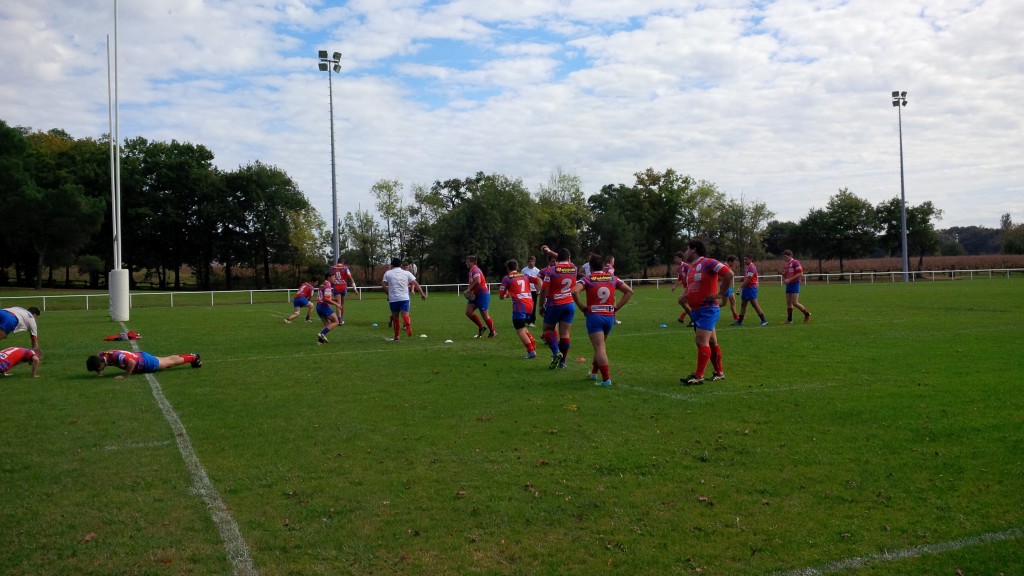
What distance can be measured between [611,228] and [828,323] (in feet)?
159

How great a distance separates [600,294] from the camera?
32.4 ft

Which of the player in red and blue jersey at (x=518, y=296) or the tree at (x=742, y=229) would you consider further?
the tree at (x=742, y=229)

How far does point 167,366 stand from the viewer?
1216 cm

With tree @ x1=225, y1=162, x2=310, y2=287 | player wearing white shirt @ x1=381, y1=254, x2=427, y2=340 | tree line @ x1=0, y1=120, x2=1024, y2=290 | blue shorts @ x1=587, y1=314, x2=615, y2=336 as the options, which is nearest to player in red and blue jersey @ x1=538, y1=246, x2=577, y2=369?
blue shorts @ x1=587, y1=314, x2=615, y2=336

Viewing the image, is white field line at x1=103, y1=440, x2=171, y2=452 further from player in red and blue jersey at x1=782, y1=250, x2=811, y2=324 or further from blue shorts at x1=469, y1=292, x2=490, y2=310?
player in red and blue jersey at x1=782, y1=250, x2=811, y2=324

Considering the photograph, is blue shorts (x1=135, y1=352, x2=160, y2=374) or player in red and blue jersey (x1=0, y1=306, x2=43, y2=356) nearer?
blue shorts (x1=135, y1=352, x2=160, y2=374)

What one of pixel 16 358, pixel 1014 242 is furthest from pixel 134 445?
pixel 1014 242

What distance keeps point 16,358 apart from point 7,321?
795mm

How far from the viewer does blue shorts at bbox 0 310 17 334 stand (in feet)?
39.2

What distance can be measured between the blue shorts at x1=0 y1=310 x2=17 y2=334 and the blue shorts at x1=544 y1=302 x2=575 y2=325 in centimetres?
882

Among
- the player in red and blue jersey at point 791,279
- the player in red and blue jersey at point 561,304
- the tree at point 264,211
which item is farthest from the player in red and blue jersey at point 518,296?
the tree at point 264,211

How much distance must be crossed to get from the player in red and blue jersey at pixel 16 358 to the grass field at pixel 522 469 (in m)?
0.24

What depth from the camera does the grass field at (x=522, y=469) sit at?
4401 millimetres

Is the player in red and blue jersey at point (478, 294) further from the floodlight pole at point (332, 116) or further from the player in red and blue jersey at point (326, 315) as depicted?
the floodlight pole at point (332, 116)
